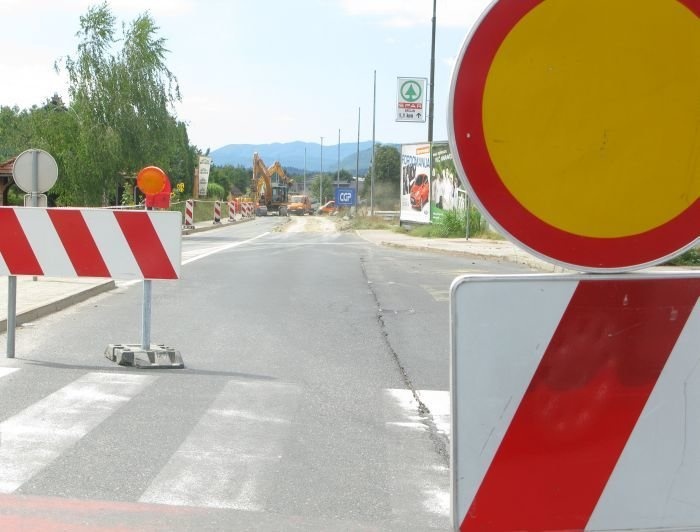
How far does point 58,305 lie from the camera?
491 inches

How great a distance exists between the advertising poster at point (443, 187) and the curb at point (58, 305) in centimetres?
2150

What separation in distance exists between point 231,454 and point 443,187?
32.7m

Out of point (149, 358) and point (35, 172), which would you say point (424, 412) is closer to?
point (149, 358)

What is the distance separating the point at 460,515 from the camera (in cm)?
232

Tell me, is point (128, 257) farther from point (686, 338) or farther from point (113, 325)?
point (686, 338)

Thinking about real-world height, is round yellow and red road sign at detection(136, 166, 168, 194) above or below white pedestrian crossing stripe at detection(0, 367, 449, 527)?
above

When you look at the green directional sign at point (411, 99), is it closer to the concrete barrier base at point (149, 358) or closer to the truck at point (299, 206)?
the concrete barrier base at point (149, 358)

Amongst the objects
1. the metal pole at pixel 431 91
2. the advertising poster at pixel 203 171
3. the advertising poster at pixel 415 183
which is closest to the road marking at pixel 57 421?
Result: the advertising poster at pixel 415 183

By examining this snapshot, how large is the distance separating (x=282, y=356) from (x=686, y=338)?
23.9 feet

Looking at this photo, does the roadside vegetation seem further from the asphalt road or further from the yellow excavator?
the yellow excavator

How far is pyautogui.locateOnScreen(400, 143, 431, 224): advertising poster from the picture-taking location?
39.7 metres

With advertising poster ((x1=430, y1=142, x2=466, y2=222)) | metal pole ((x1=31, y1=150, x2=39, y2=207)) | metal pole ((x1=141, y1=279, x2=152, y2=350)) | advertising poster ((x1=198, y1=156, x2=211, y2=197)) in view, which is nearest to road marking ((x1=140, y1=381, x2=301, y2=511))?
metal pole ((x1=141, y1=279, x2=152, y2=350))

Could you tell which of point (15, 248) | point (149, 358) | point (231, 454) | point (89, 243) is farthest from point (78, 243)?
point (231, 454)

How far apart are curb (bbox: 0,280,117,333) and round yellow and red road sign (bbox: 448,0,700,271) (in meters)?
8.83
